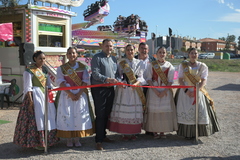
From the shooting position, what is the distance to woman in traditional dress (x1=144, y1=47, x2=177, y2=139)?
4.74 m

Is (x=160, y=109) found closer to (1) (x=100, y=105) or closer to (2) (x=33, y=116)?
(1) (x=100, y=105)

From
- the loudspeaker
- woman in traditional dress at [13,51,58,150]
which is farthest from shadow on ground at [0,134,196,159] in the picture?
the loudspeaker

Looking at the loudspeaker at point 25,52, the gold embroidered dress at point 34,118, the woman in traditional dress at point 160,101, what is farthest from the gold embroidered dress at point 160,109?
the loudspeaker at point 25,52

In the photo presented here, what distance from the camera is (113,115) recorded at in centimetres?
464

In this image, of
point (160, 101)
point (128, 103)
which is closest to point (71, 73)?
point (128, 103)

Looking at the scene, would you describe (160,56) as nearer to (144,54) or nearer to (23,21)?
(144,54)

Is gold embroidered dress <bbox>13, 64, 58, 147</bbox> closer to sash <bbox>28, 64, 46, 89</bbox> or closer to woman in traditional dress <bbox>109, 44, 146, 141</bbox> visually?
sash <bbox>28, 64, 46, 89</bbox>

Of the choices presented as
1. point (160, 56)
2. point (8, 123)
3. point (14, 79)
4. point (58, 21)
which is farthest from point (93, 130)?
point (58, 21)

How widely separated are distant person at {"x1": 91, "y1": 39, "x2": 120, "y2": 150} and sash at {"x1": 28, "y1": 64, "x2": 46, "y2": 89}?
768 mm

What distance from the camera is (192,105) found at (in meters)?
4.73

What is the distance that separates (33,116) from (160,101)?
6.98 feet

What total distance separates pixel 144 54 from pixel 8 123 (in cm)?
365

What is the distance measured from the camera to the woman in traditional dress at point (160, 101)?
474 centimetres

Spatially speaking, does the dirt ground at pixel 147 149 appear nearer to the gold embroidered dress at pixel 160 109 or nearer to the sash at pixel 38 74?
the gold embroidered dress at pixel 160 109
